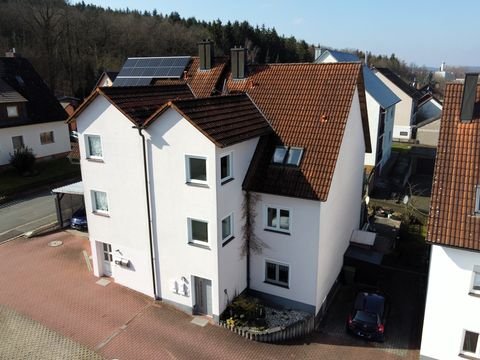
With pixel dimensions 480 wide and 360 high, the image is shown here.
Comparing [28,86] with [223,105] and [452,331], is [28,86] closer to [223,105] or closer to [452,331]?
[223,105]

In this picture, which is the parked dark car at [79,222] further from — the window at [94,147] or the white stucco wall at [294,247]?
the white stucco wall at [294,247]

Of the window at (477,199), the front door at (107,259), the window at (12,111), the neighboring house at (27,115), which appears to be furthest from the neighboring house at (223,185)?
the window at (12,111)

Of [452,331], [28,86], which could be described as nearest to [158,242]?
[452,331]

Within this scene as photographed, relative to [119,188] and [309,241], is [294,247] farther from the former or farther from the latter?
[119,188]

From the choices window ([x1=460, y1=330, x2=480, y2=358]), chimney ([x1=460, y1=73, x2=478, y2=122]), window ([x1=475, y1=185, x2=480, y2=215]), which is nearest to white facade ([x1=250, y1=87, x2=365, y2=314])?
chimney ([x1=460, y1=73, x2=478, y2=122])

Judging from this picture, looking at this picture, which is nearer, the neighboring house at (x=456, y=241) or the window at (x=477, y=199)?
the neighboring house at (x=456, y=241)

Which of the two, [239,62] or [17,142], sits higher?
[239,62]

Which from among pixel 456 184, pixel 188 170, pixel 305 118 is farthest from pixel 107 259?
pixel 456 184
